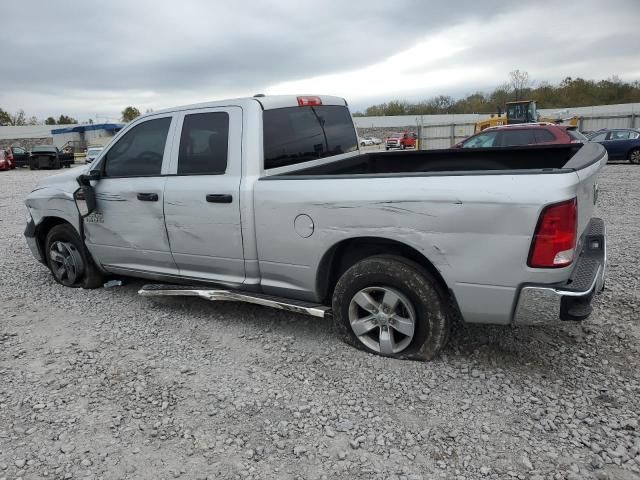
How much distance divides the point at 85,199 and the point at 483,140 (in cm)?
1062

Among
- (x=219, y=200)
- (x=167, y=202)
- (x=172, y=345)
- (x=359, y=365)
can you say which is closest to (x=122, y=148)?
(x=167, y=202)

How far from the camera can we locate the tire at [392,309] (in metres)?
3.21

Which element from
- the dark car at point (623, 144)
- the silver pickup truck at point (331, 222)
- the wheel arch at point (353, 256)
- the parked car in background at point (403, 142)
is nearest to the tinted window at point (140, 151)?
the silver pickup truck at point (331, 222)

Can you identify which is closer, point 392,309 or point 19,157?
point 392,309

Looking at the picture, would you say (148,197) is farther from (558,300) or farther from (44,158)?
(44,158)

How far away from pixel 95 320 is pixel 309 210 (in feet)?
8.20

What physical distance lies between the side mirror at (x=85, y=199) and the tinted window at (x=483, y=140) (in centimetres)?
1022

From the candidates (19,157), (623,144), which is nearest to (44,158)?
(19,157)

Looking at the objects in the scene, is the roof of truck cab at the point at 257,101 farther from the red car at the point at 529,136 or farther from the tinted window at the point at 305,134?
the red car at the point at 529,136

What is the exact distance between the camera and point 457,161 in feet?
16.1

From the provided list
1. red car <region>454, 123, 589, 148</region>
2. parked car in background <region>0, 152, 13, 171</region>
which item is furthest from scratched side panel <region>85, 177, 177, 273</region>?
parked car in background <region>0, 152, 13, 171</region>

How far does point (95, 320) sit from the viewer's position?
4.49 metres

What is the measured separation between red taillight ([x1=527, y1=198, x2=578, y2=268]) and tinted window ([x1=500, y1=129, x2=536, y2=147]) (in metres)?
9.67

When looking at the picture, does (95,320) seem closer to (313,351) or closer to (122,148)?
(122,148)
